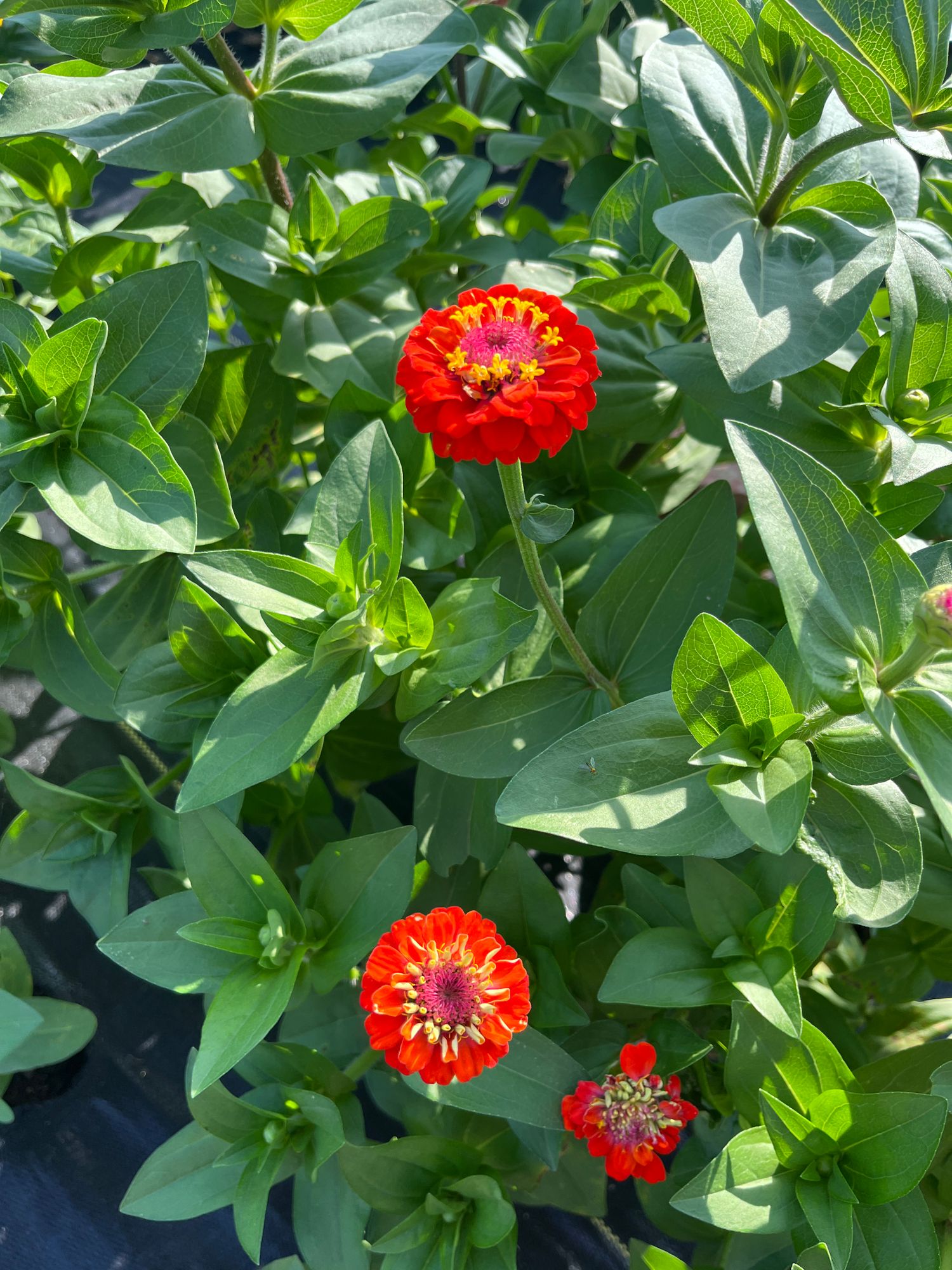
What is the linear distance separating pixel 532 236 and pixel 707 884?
851 millimetres

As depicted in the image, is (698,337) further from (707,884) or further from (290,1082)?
(290,1082)

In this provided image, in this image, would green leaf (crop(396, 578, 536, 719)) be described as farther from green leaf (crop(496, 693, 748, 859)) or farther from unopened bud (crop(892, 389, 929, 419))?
unopened bud (crop(892, 389, 929, 419))

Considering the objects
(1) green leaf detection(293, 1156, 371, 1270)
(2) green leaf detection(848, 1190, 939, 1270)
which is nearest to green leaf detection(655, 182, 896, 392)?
(2) green leaf detection(848, 1190, 939, 1270)

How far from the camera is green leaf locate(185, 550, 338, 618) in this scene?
698 mm

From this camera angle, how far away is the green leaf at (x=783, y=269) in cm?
70

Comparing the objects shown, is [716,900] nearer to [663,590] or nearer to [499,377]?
[663,590]

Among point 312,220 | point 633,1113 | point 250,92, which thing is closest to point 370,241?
point 312,220

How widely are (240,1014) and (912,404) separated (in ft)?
2.35

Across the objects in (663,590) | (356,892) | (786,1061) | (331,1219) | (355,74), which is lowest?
(331,1219)

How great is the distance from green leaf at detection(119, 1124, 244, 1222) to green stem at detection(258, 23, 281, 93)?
3.10ft

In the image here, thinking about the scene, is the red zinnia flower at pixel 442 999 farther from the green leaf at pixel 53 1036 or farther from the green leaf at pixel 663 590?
the green leaf at pixel 53 1036

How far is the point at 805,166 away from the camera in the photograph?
0.77m

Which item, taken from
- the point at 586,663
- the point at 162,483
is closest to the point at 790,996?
the point at 586,663

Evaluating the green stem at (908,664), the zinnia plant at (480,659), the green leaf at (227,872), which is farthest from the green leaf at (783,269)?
the green leaf at (227,872)
